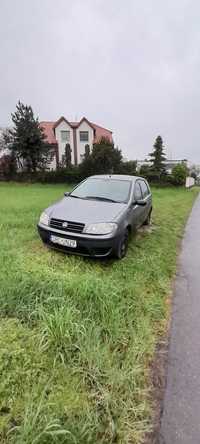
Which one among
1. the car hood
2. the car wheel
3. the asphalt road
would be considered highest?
the car hood

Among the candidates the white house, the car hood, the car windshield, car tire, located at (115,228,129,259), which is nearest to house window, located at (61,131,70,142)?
the white house

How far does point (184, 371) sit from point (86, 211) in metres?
2.66

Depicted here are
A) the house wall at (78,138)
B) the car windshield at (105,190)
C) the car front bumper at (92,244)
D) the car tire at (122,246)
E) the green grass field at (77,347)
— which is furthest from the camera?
the house wall at (78,138)

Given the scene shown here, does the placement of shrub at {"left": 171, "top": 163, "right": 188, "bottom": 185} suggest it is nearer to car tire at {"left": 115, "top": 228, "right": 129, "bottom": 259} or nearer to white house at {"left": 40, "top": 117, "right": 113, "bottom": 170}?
white house at {"left": 40, "top": 117, "right": 113, "bottom": 170}

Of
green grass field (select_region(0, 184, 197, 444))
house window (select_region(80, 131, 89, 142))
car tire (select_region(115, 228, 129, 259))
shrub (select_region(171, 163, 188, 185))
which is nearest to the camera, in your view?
green grass field (select_region(0, 184, 197, 444))

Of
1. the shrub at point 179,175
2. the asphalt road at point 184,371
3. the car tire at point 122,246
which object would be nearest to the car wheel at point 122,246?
the car tire at point 122,246

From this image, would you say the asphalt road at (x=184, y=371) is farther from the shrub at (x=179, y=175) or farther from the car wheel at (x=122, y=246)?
the shrub at (x=179, y=175)

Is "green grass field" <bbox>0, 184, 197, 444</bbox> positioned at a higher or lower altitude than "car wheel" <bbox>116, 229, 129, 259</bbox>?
lower

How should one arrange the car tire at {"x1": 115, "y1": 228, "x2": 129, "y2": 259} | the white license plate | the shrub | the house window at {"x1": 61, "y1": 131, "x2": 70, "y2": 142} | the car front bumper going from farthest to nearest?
the house window at {"x1": 61, "y1": 131, "x2": 70, "y2": 142} → the shrub → the car tire at {"x1": 115, "y1": 228, "x2": 129, "y2": 259} → the white license plate → the car front bumper

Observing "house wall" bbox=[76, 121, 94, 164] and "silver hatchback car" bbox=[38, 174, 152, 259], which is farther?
"house wall" bbox=[76, 121, 94, 164]

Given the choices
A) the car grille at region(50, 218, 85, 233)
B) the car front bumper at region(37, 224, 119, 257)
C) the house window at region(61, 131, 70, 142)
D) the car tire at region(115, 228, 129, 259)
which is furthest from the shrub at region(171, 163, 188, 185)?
the car grille at region(50, 218, 85, 233)

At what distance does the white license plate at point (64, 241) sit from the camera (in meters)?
3.61

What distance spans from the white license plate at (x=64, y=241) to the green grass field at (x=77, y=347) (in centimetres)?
33

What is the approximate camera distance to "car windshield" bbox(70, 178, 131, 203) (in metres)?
4.56
